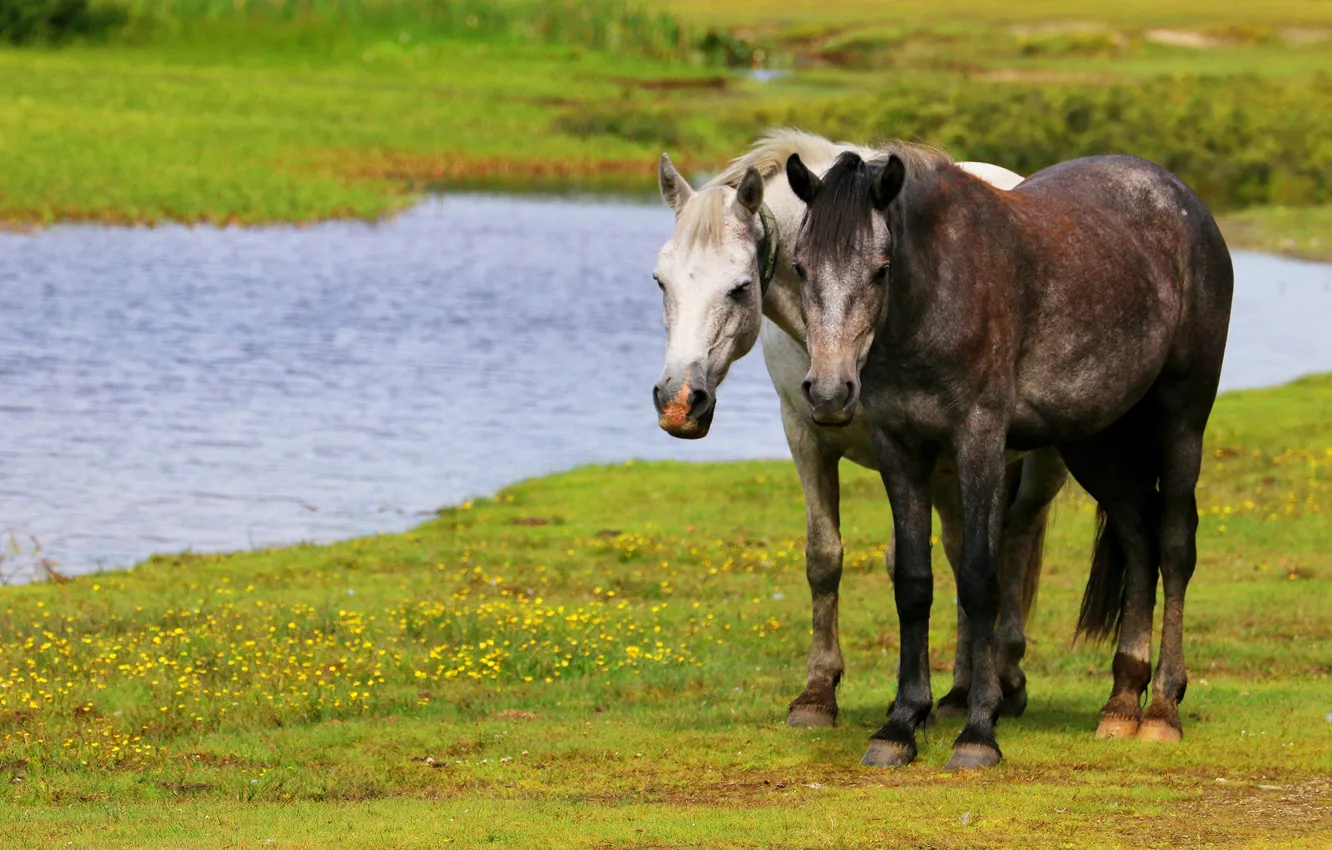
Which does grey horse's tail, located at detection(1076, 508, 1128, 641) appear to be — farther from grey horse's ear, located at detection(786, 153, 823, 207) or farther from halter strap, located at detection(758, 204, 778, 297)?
grey horse's ear, located at detection(786, 153, 823, 207)

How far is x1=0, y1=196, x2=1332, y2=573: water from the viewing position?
17.3m

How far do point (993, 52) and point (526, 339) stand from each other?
53.1 m

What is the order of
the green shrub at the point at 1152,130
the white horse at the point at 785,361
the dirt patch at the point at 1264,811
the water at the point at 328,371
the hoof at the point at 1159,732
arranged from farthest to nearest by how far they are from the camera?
the green shrub at the point at 1152,130 < the water at the point at 328,371 < the hoof at the point at 1159,732 < the white horse at the point at 785,361 < the dirt patch at the point at 1264,811

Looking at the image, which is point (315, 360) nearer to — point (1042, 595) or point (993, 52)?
point (1042, 595)

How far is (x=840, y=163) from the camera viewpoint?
A: 7.23 m

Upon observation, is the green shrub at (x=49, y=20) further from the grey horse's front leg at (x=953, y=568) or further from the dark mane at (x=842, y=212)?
the dark mane at (x=842, y=212)

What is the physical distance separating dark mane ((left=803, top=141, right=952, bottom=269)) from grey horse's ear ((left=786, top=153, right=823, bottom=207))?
0.12 ft

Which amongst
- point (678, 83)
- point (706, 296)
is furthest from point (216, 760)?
point (678, 83)

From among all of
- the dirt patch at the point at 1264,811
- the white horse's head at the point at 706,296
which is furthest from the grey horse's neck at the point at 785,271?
the dirt patch at the point at 1264,811

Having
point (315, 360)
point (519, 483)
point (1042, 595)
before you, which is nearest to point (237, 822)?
point (1042, 595)

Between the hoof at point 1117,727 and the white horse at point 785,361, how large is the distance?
1.92ft

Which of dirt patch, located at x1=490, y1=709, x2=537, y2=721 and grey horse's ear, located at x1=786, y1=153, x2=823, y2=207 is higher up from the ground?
grey horse's ear, located at x1=786, y1=153, x2=823, y2=207

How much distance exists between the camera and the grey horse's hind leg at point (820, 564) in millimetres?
8695

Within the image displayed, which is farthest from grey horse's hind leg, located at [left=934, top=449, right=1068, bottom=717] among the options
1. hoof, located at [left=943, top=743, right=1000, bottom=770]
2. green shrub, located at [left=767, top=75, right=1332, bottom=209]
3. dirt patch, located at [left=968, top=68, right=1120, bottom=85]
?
dirt patch, located at [left=968, top=68, right=1120, bottom=85]
